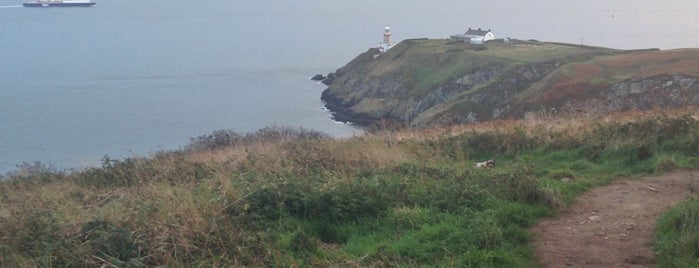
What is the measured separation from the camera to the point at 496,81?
60.6 m

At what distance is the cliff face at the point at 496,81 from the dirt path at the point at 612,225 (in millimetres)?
23033

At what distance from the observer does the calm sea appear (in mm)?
59344

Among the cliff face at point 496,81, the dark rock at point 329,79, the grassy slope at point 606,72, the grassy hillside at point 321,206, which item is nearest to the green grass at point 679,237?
the grassy hillside at point 321,206

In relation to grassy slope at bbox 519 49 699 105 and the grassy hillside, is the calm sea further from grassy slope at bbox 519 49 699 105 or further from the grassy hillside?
grassy slope at bbox 519 49 699 105

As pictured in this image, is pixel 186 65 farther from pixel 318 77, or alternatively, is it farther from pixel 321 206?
pixel 321 206

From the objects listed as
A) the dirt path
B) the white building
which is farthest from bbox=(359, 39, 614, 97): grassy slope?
the dirt path

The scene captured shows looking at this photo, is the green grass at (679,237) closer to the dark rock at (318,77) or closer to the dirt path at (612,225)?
the dirt path at (612,225)

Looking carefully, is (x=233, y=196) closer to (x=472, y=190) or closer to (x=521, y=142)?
(x=472, y=190)

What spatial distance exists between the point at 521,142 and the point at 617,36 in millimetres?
116168

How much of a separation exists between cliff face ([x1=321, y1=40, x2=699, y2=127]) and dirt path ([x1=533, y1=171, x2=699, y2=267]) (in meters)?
23.0

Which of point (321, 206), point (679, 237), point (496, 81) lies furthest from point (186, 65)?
point (679, 237)

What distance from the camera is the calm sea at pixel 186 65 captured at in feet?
195

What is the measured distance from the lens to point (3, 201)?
8.54 metres

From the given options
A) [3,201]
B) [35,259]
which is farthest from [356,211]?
[3,201]
